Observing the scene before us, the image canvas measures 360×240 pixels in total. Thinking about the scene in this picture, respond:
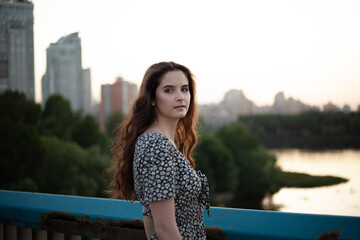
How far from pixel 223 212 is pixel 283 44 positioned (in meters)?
63.5

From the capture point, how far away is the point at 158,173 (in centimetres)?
118

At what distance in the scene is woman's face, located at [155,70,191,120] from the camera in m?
1.38

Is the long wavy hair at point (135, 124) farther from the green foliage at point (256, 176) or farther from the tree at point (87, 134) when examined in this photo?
the green foliage at point (256, 176)

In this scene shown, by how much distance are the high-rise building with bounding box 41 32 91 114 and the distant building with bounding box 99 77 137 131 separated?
396 cm

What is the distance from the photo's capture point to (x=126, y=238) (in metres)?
1.43

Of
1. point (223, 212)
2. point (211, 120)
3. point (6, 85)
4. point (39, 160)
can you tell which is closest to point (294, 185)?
point (211, 120)

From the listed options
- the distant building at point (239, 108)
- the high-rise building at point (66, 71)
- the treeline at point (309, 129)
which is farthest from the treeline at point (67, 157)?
the distant building at point (239, 108)

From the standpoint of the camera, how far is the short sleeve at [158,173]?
1.17 meters

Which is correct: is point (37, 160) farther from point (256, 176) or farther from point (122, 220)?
point (122, 220)

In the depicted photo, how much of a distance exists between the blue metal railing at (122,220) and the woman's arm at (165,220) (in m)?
0.20

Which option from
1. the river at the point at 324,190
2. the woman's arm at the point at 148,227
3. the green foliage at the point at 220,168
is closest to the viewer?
the woman's arm at the point at 148,227

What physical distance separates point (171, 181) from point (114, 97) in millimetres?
55455

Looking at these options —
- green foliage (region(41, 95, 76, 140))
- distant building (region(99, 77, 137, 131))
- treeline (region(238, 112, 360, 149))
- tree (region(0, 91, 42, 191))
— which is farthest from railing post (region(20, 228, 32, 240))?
distant building (region(99, 77, 137, 131))

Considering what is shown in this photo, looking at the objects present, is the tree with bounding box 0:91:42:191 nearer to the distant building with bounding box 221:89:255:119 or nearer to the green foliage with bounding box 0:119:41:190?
the green foliage with bounding box 0:119:41:190
